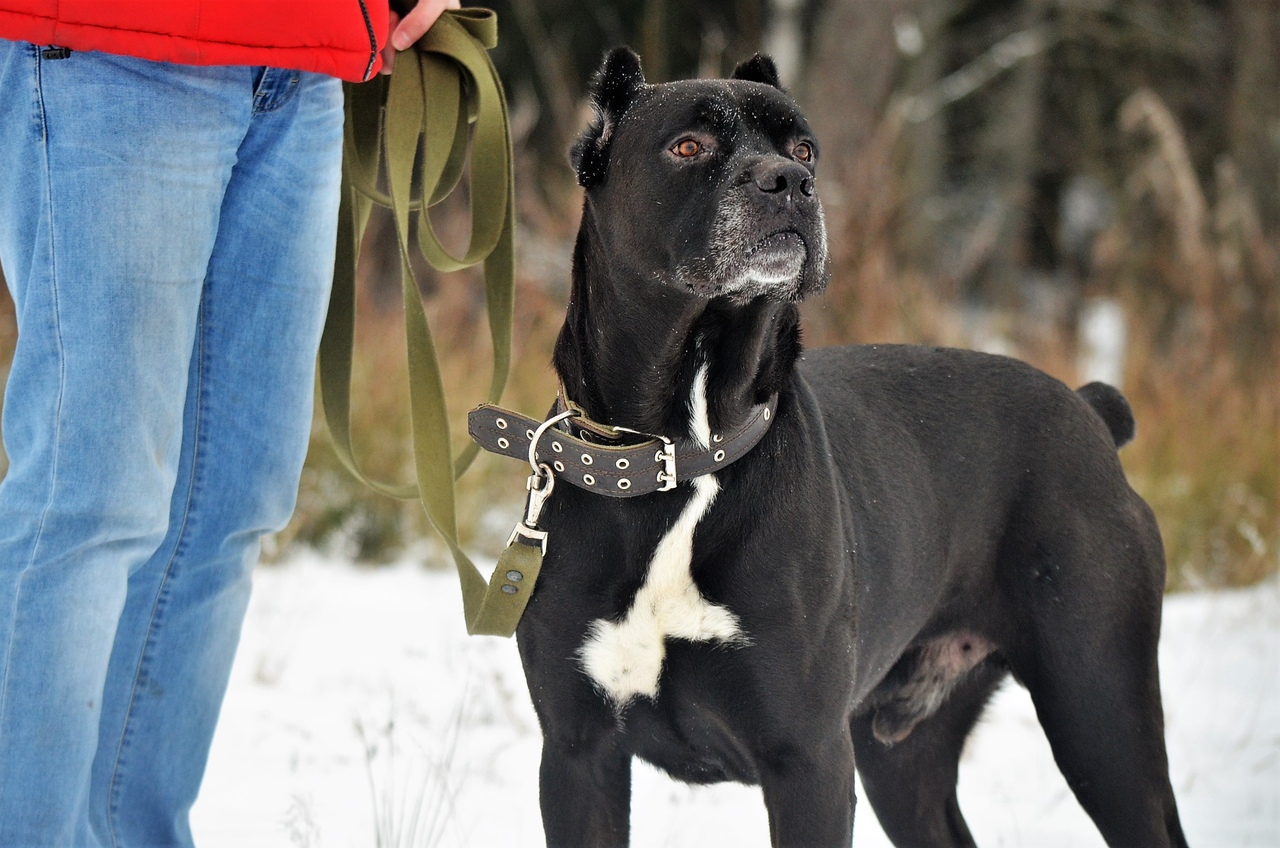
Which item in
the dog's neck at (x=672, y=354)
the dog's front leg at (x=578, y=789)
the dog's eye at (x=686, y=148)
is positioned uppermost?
the dog's eye at (x=686, y=148)

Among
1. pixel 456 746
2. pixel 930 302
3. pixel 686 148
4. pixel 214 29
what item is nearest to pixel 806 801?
pixel 686 148

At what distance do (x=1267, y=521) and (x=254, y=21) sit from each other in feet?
16.5

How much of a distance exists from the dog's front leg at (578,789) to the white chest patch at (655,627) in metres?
0.11

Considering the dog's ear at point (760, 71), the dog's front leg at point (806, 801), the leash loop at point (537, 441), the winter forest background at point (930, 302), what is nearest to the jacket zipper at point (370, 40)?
the leash loop at point (537, 441)

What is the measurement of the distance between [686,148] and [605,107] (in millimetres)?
237

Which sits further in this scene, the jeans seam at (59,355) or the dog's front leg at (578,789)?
the dog's front leg at (578,789)

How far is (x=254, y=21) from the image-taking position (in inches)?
76.5

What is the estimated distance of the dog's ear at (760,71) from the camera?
2.61 metres

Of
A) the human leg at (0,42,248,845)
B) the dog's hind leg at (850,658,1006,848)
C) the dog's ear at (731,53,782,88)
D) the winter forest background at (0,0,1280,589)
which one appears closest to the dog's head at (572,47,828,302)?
the dog's ear at (731,53,782,88)

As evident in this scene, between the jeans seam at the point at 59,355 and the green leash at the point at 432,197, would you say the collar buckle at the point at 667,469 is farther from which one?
the jeans seam at the point at 59,355

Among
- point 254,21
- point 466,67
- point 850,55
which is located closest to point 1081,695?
point 466,67

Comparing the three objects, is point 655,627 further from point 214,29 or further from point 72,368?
point 214,29

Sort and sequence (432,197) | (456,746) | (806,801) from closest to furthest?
(806,801) < (432,197) < (456,746)

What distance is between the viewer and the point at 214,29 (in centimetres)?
191
